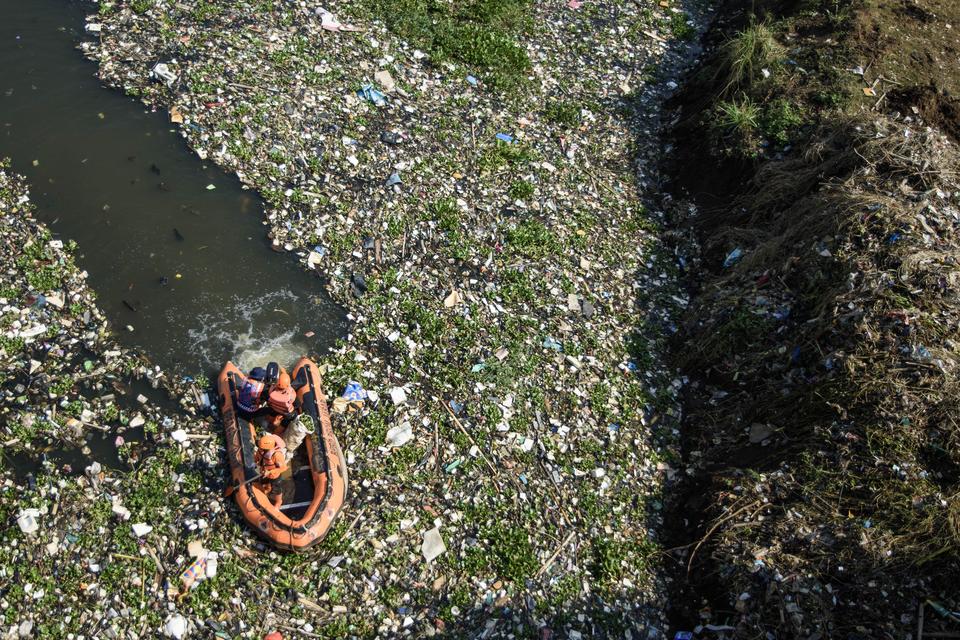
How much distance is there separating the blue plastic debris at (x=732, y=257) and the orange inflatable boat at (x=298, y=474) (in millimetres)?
5697

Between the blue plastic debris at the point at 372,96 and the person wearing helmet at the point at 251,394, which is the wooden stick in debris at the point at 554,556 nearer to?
the person wearing helmet at the point at 251,394

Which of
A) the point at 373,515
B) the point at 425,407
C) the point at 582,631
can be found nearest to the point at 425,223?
the point at 425,407

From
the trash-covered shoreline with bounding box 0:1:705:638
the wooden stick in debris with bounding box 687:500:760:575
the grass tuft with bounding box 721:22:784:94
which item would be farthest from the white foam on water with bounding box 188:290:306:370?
the grass tuft with bounding box 721:22:784:94

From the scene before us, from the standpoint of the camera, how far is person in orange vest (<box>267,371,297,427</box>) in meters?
6.92

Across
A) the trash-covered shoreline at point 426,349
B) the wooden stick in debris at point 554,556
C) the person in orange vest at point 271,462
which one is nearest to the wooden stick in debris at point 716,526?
the trash-covered shoreline at point 426,349

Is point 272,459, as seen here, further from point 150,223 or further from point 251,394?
point 150,223

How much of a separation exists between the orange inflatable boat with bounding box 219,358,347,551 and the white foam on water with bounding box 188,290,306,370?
0.41 metres

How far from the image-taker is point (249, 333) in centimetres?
805

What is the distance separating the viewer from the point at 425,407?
766 cm

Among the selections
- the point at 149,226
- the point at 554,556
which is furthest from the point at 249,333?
the point at 554,556

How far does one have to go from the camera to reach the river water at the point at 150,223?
794 centimetres

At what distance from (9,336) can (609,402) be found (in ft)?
21.8

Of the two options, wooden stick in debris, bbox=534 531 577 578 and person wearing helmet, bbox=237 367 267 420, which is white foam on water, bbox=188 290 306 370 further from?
wooden stick in debris, bbox=534 531 577 578

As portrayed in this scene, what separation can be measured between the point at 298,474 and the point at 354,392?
106 centimetres
